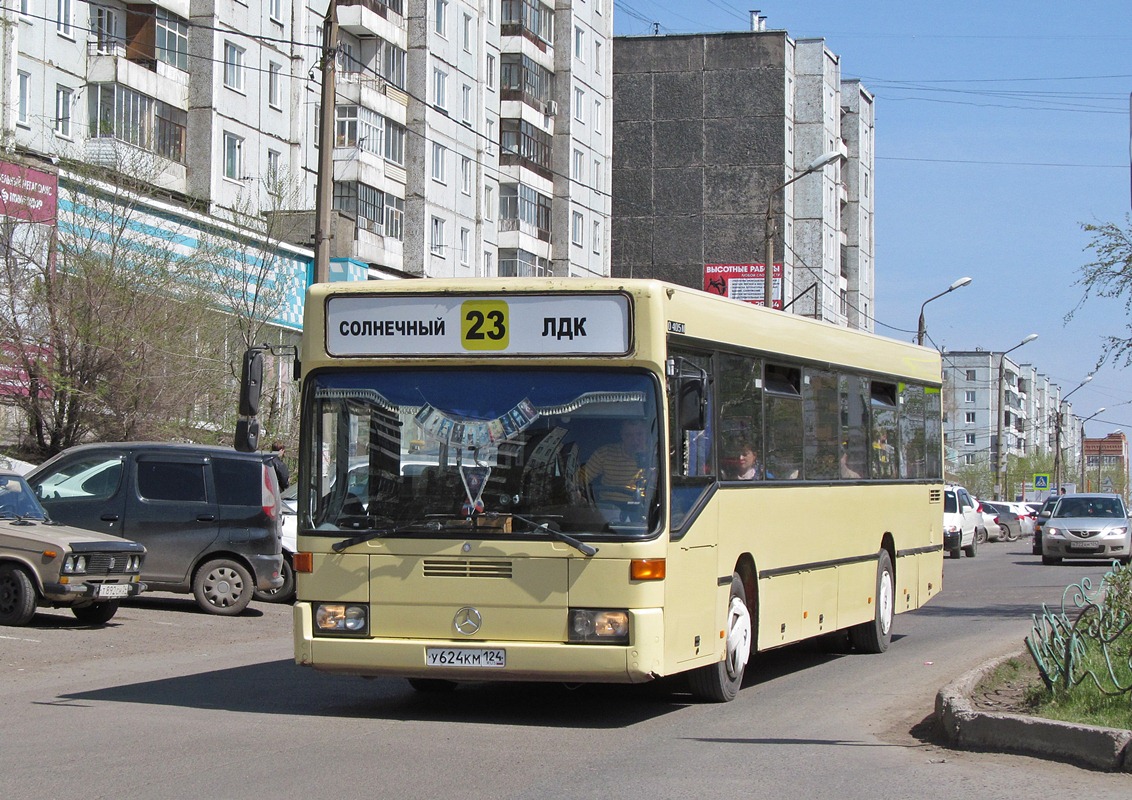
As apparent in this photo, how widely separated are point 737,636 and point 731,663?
0.67 feet

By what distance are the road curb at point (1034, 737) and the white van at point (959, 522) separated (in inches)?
1215

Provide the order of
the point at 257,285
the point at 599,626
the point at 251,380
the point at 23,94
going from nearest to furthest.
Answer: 1. the point at 599,626
2. the point at 251,380
3. the point at 257,285
4. the point at 23,94

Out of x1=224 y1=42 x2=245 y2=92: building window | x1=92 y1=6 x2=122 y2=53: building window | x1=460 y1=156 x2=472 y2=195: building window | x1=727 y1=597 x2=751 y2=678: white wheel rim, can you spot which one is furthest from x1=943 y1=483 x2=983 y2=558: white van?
x1=727 y1=597 x2=751 y2=678: white wheel rim

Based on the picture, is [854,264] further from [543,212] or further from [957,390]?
A: [957,390]

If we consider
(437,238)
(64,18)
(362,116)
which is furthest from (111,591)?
(437,238)

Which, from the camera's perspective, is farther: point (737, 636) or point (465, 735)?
point (737, 636)

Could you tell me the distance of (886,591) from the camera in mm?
15383

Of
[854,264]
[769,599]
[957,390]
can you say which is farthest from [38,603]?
[957,390]

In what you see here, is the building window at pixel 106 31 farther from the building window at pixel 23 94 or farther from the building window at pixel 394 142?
the building window at pixel 394 142

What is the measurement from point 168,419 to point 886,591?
15193 millimetres

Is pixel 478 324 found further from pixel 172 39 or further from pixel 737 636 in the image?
pixel 172 39

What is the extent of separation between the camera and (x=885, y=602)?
50.3 feet

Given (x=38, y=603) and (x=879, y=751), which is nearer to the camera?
(x=879, y=751)

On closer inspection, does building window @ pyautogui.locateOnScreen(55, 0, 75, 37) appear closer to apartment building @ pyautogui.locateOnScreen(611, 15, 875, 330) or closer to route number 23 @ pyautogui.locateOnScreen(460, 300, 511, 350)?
route number 23 @ pyautogui.locateOnScreen(460, 300, 511, 350)
